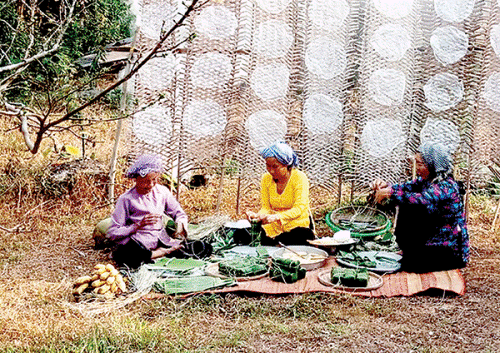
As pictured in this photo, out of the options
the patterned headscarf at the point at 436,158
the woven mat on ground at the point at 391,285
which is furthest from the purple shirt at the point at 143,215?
the patterned headscarf at the point at 436,158

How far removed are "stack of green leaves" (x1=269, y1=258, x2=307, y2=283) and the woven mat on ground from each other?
0.04 metres

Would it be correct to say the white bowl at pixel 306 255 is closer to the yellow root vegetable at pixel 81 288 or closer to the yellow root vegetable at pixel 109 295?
the yellow root vegetable at pixel 109 295

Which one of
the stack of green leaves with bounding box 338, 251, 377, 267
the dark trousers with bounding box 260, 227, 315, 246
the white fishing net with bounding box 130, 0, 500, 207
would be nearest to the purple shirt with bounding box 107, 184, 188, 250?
the white fishing net with bounding box 130, 0, 500, 207

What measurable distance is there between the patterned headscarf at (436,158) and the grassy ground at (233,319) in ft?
3.00

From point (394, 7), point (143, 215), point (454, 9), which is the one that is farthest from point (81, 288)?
point (454, 9)

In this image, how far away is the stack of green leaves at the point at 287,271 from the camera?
4.48 meters

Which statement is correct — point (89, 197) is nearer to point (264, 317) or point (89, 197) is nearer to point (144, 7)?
point (144, 7)

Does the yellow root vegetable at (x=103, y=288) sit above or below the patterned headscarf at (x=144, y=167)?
below

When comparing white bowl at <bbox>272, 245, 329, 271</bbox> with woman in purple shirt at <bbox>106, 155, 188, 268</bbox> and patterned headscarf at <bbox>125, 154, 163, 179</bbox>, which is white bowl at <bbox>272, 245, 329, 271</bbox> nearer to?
woman in purple shirt at <bbox>106, 155, 188, 268</bbox>

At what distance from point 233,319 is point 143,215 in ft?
4.84

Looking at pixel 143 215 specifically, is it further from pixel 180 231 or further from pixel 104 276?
pixel 104 276

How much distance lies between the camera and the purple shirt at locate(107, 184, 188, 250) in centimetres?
488

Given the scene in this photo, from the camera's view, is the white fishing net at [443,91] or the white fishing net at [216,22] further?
the white fishing net at [443,91]

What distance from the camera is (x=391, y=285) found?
4.47 meters
